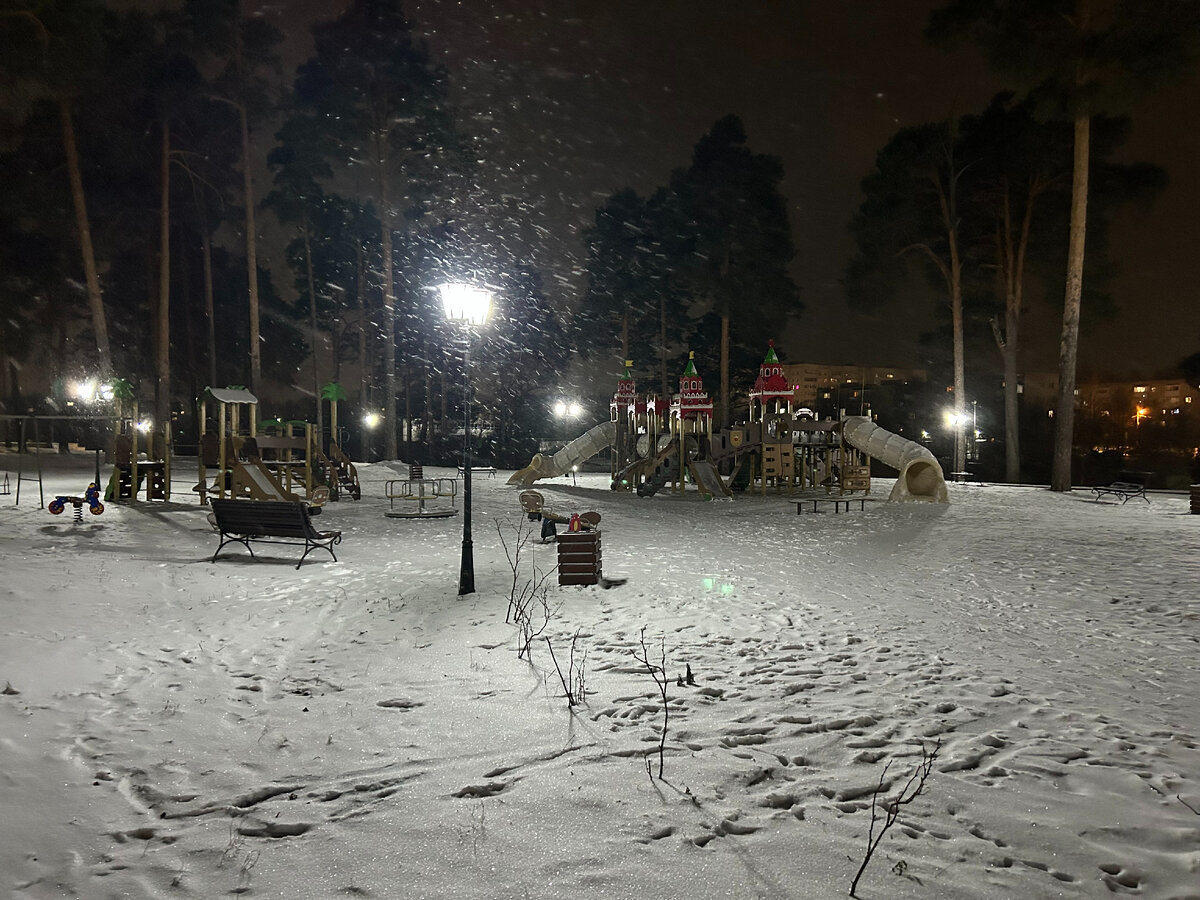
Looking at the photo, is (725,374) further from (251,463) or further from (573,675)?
(573,675)

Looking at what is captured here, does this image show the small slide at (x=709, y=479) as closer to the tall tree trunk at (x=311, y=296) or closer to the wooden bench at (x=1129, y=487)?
the wooden bench at (x=1129, y=487)

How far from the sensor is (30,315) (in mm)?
38656

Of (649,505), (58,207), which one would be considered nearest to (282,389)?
(58,207)

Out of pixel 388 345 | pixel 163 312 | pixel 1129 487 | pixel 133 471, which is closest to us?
pixel 133 471

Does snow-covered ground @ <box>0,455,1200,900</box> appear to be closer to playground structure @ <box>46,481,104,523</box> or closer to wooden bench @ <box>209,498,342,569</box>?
wooden bench @ <box>209,498,342,569</box>

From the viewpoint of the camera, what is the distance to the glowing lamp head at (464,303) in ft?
27.7

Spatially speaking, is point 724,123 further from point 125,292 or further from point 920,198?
point 125,292

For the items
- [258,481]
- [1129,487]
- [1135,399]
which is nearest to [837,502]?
[1129,487]

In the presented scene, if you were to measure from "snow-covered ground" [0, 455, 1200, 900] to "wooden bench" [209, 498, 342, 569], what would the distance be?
2.32 ft

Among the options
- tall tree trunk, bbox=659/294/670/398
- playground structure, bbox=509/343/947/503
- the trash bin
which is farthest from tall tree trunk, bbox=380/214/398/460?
the trash bin

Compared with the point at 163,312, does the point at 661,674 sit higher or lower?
lower

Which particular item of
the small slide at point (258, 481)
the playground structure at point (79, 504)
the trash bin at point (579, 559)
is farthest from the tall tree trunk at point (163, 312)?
the trash bin at point (579, 559)

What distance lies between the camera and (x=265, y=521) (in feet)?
32.6

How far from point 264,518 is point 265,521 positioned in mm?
46
